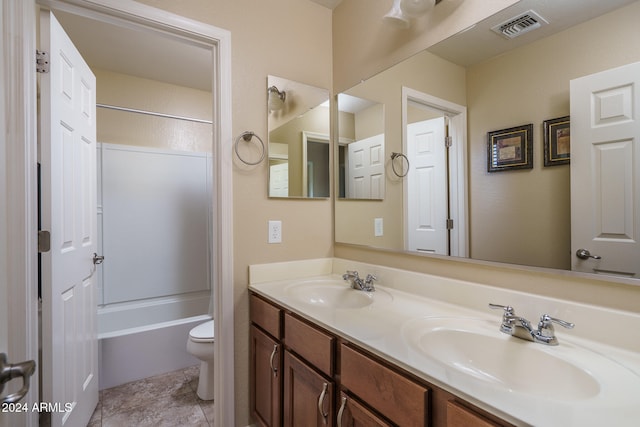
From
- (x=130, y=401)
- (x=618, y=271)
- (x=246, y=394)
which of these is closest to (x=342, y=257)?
(x=246, y=394)

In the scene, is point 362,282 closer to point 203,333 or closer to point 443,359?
point 443,359

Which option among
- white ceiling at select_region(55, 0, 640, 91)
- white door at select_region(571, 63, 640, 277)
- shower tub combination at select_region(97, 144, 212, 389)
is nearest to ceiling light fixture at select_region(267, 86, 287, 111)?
white ceiling at select_region(55, 0, 640, 91)

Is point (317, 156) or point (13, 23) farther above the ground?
point (13, 23)

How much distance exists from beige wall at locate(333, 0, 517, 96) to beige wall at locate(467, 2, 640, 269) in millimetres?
215

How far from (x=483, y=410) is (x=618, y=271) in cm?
62

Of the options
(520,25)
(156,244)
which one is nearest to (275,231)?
(520,25)

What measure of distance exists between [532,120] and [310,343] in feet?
3.60

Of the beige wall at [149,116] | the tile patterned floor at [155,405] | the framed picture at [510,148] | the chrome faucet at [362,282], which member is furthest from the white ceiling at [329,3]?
the tile patterned floor at [155,405]

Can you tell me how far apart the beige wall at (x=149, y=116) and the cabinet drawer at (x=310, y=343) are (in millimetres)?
2475

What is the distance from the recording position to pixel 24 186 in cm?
113

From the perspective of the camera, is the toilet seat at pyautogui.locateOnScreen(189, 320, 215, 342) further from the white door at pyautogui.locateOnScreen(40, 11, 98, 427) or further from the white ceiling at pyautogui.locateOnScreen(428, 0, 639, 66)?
the white ceiling at pyautogui.locateOnScreen(428, 0, 639, 66)

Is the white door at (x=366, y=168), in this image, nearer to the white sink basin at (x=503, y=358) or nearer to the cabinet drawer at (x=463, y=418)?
the white sink basin at (x=503, y=358)

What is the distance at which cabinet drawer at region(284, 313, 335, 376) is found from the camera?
1.01m

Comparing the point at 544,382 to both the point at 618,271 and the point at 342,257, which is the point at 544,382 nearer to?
the point at 618,271
